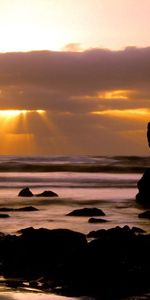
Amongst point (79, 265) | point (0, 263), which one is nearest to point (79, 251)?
point (79, 265)

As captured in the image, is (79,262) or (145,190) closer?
(79,262)

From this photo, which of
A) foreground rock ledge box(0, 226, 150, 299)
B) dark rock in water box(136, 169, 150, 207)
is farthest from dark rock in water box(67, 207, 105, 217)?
foreground rock ledge box(0, 226, 150, 299)

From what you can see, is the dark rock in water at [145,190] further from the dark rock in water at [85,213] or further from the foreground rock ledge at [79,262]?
the foreground rock ledge at [79,262]

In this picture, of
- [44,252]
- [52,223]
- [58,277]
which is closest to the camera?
[58,277]

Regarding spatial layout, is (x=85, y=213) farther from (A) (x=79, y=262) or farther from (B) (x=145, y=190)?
(A) (x=79, y=262)

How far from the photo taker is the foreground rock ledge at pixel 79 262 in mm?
17562

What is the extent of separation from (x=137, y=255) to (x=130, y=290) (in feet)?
10.4

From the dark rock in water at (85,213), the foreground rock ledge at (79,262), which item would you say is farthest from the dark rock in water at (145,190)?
the foreground rock ledge at (79,262)

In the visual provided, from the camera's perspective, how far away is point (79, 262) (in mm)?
19375

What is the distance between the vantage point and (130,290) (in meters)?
17.1

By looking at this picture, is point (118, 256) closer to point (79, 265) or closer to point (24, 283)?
point (79, 265)

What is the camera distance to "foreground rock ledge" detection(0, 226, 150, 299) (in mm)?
17562

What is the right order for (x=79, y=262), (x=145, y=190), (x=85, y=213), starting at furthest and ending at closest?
(x=145, y=190), (x=85, y=213), (x=79, y=262)

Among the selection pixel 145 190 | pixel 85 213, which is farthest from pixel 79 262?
pixel 145 190
